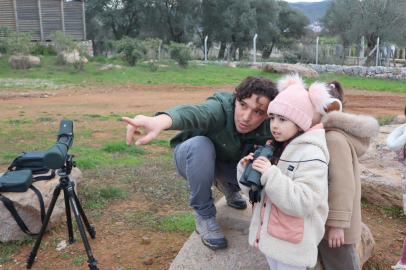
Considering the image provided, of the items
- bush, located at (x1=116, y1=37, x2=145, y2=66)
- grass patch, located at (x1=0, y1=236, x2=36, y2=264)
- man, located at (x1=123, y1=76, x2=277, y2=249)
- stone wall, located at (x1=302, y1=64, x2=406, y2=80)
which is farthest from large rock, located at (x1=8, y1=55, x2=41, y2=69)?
man, located at (x1=123, y1=76, x2=277, y2=249)

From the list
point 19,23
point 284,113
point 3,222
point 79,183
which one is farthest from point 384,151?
point 19,23

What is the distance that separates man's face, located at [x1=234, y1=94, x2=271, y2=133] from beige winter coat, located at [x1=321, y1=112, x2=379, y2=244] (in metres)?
0.45

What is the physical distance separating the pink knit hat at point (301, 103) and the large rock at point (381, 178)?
2.07 meters

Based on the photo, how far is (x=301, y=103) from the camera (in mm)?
2049

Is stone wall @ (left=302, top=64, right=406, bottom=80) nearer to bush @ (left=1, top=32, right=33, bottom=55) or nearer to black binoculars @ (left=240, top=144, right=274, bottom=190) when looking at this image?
bush @ (left=1, top=32, right=33, bottom=55)

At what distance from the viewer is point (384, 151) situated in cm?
448

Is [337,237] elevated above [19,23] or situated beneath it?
situated beneath

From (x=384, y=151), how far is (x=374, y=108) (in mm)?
5553

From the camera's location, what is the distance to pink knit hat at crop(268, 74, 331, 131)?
2.02 meters

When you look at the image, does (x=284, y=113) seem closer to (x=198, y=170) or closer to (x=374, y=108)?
(x=198, y=170)

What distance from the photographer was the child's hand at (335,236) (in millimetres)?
2062

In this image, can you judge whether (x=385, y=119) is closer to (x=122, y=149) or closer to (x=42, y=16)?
(x=122, y=149)

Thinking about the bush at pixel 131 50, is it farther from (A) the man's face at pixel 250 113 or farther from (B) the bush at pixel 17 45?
(A) the man's face at pixel 250 113

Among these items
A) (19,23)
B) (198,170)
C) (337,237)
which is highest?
(19,23)
